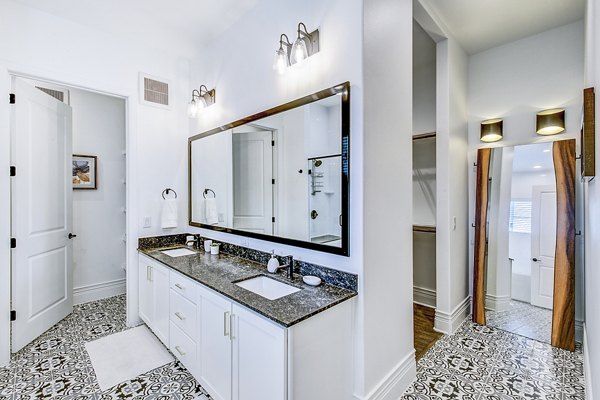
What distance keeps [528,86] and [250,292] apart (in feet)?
10.9

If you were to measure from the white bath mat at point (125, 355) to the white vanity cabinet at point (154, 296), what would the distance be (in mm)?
119

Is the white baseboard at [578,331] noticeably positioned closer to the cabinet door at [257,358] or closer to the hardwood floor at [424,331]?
the hardwood floor at [424,331]

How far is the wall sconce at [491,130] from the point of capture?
9.90 feet

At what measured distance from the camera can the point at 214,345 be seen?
71.5 inches

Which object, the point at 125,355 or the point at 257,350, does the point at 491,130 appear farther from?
the point at 125,355

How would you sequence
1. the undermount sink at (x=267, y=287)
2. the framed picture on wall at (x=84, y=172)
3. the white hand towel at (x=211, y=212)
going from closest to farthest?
the undermount sink at (x=267, y=287)
the white hand towel at (x=211, y=212)
the framed picture on wall at (x=84, y=172)

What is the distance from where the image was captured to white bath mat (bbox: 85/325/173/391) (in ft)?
7.19

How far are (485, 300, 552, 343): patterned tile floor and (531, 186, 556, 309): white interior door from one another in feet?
0.32

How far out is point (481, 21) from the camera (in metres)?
2.63

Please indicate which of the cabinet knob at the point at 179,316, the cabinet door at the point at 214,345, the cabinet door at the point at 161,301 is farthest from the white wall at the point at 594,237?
the cabinet door at the point at 161,301

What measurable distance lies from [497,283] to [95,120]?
5.02 metres

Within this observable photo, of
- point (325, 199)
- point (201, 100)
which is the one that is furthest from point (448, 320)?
point (201, 100)

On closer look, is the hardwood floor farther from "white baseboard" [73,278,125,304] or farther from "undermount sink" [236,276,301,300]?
"white baseboard" [73,278,125,304]

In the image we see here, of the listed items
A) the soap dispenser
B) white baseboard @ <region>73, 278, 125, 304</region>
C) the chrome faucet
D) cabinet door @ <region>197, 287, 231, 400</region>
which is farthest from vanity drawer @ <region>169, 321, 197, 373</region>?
white baseboard @ <region>73, 278, 125, 304</region>
